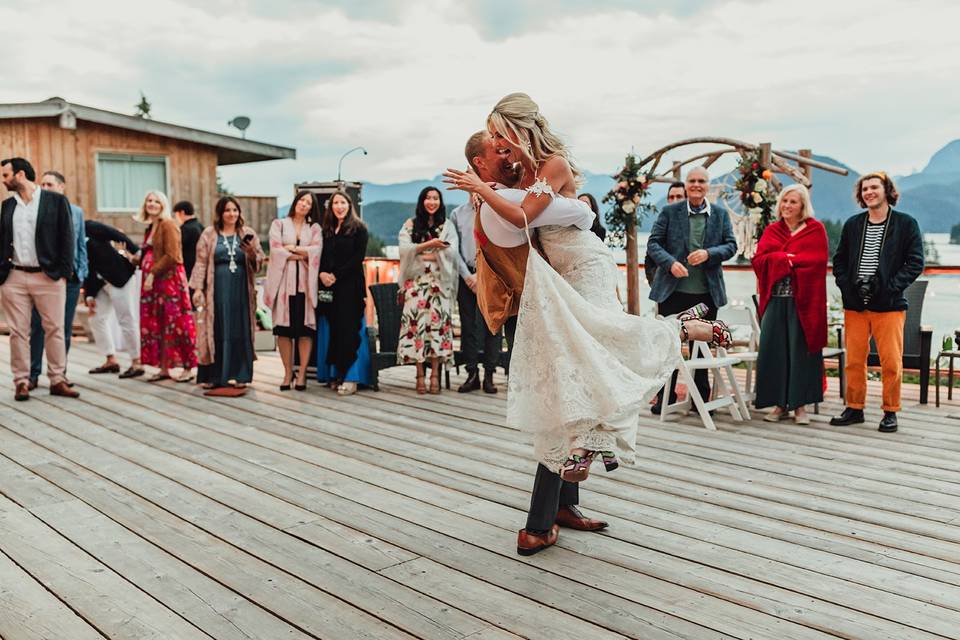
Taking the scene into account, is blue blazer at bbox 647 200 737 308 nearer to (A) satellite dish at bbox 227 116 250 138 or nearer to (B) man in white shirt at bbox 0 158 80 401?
(B) man in white shirt at bbox 0 158 80 401

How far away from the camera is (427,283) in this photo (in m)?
6.30

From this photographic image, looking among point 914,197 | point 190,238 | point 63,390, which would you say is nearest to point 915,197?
point 914,197

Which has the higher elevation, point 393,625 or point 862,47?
point 862,47

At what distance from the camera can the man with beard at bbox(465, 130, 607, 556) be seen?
8.70 ft

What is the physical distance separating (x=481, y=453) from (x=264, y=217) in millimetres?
10810

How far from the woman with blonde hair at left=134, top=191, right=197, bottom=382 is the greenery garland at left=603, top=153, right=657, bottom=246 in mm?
3760

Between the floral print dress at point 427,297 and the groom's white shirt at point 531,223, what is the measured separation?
3.59 meters

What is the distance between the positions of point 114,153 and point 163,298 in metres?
6.97

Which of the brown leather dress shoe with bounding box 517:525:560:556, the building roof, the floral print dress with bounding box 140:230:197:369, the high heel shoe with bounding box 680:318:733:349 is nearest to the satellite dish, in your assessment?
the building roof

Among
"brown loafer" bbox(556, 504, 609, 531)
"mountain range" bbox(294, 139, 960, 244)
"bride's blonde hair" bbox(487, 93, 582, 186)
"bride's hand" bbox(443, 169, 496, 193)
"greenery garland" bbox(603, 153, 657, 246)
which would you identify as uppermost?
"mountain range" bbox(294, 139, 960, 244)

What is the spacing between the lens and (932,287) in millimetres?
6832

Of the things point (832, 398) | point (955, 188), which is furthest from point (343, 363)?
point (955, 188)

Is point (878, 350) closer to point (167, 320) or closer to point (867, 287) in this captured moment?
point (867, 287)

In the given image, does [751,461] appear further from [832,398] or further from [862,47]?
[862,47]
